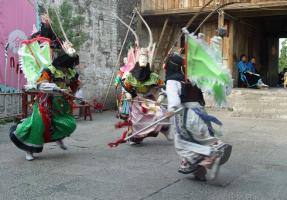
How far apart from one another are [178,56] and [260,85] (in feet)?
35.3

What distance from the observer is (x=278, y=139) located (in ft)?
29.8

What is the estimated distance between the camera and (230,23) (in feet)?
50.6

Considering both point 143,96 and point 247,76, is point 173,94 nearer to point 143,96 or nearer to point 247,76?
point 143,96

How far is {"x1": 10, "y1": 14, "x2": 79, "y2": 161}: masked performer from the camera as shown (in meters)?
6.78

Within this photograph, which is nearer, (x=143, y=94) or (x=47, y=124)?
(x=47, y=124)

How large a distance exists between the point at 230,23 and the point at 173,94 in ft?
34.8

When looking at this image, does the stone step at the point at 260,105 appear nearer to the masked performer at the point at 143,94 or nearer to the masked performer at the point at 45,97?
the masked performer at the point at 143,94

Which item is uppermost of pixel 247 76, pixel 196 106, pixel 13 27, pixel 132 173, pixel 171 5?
pixel 171 5

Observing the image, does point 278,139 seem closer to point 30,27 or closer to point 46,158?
point 46,158

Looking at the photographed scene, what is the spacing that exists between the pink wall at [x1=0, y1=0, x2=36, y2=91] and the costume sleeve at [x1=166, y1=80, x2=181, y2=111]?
21.2 feet

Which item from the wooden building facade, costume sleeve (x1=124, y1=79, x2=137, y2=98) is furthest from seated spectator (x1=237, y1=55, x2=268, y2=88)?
costume sleeve (x1=124, y1=79, x2=137, y2=98)

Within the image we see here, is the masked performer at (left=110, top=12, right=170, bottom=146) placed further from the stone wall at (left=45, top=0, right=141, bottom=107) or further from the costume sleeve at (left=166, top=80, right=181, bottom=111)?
the stone wall at (left=45, top=0, right=141, bottom=107)

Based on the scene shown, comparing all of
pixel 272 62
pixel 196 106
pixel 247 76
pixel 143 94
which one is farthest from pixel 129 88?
pixel 272 62

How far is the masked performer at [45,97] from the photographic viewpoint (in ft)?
22.2
